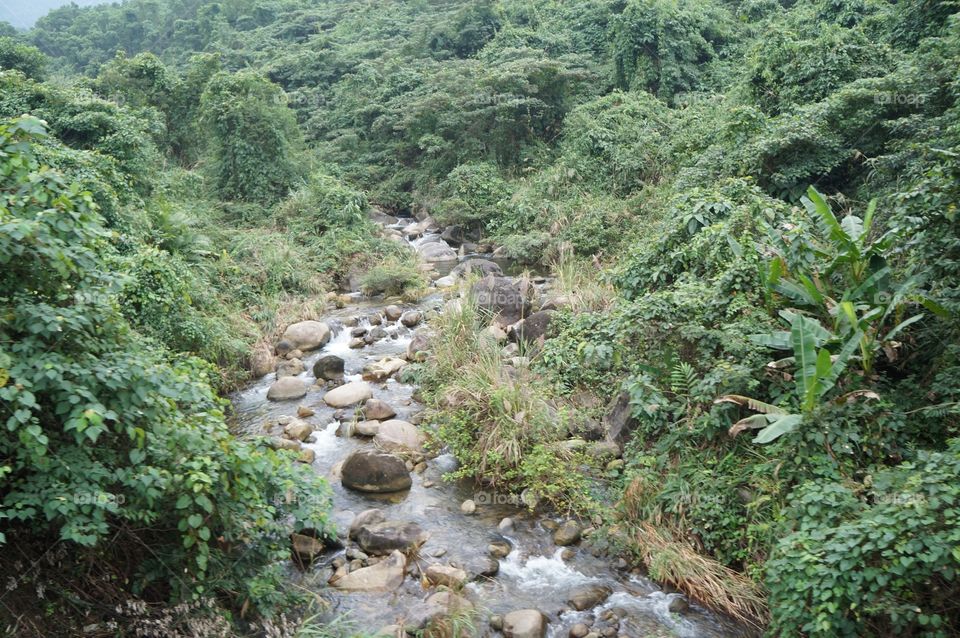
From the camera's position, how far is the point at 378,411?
9.77 m

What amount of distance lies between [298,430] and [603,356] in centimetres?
478

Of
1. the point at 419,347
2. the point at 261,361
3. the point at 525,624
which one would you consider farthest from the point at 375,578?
the point at 261,361

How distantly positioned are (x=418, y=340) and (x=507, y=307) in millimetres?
1830

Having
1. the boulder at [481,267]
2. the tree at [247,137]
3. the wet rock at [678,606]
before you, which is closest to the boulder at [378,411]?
the wet rock at [678,606]

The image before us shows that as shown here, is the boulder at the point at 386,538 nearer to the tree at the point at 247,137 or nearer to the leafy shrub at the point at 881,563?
the leafy shrub at the point at 881,563

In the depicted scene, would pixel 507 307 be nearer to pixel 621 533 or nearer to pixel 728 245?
pixel 728 245

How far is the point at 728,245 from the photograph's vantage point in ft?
25.7

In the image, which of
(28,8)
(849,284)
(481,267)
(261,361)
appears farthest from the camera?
(28,8)

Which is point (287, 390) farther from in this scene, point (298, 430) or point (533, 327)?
point (533, 327)

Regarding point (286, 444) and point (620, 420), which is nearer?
point (620, 420)

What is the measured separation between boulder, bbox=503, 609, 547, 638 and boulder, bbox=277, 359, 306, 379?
720 cm

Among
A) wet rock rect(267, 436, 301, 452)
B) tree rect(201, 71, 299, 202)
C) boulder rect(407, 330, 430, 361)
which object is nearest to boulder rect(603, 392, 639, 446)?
boulder rect(407, 330, 430, 361)

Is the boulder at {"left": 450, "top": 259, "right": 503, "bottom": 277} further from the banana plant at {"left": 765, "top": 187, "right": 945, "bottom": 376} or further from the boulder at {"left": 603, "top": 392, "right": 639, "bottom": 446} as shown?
the banana plant at {"left": 765, "top": 187, "right": 945, "bottom": 376}

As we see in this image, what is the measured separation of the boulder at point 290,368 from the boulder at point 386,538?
17.6 ft
